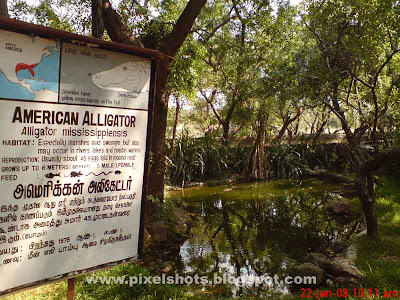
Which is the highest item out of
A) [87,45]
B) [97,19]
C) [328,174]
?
[97,19]

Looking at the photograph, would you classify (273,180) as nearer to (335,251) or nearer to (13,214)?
(335,251)

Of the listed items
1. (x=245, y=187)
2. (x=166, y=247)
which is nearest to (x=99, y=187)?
(x=166, y=247)

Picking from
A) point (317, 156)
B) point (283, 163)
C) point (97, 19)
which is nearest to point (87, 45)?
point (97, 19)

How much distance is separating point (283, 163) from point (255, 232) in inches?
279

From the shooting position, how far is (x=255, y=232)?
21.6 ft

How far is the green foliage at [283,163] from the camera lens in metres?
13.1

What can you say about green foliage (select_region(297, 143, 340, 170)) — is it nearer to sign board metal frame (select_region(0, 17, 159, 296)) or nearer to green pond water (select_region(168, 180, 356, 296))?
green pond water (select_region(168, 180, 356, 296))

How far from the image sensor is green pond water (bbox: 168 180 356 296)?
15.4 feet

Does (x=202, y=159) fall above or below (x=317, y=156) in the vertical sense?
below

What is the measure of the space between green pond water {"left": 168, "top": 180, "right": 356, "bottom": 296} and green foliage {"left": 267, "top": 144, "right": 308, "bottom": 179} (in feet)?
7.13

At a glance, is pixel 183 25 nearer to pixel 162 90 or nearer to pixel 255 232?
pixel 162 90

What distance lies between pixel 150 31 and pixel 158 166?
2.53 meters

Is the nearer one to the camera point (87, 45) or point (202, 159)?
point (87, 45)

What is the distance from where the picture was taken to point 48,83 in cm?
191
